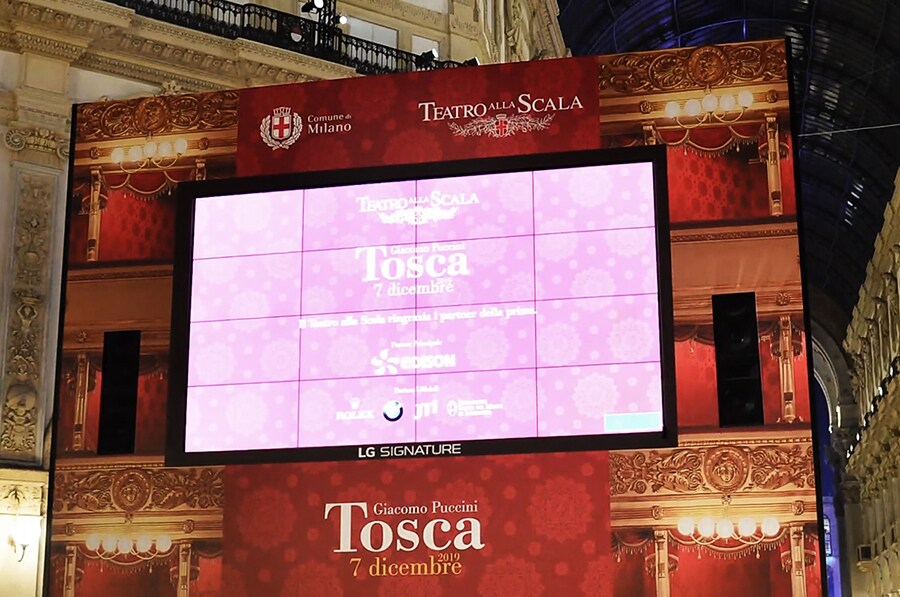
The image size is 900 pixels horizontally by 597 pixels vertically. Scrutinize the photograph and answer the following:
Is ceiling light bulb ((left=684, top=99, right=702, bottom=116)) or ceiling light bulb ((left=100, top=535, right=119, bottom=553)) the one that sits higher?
ceiling light bulb ((left=684, top=99, right=702, bottom=116))

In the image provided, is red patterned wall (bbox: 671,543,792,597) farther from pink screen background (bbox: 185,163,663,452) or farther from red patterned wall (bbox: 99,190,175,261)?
red patterned wall (bbox: 99,190,175,261)

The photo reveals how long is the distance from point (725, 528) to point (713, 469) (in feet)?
1.53

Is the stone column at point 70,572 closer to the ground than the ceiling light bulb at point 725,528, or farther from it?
closer to the ground

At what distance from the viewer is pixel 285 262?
441 inches

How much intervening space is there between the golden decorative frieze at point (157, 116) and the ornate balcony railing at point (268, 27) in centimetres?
733

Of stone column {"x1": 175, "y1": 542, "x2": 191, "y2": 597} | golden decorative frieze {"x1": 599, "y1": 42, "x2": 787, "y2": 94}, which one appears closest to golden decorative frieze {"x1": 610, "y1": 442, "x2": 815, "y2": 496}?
golden decorative frieze {"x1": 599, "y1": 42, "x2": 787, "y2": 94}

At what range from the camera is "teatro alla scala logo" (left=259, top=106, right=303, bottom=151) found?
38.2 ft

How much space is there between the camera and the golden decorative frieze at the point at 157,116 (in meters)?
11.9

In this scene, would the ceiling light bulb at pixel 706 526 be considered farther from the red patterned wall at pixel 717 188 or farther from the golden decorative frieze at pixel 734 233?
the red patterned wall at pixel 717 188

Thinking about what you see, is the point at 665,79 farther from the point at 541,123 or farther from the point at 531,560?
the point at 531,560

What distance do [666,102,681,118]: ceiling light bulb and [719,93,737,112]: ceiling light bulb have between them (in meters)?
0.35

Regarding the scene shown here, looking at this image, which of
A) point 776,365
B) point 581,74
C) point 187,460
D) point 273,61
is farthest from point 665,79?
point 273,61

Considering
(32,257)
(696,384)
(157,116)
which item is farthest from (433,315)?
(32,257)

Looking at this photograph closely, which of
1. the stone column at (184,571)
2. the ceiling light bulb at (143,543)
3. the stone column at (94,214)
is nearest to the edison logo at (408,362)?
the stone column at (184,571)
